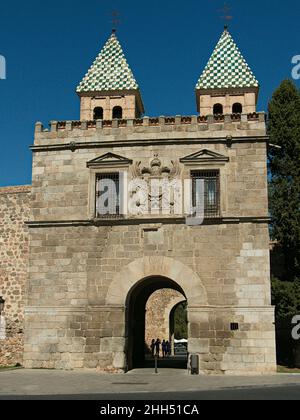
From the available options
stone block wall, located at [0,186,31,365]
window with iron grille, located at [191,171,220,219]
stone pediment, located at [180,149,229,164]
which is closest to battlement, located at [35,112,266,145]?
stone pediment, located at [180,149,229,164]

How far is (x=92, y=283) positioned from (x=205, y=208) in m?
4.85

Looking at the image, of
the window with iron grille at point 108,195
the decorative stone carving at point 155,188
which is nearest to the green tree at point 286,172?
the decorative stone carving at point 155,188

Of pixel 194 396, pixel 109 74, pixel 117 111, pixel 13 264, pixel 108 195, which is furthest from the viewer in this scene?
pixel 13 264

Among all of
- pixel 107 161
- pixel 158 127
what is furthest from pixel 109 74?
pixel 107 161

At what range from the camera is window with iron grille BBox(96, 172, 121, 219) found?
20969 mm

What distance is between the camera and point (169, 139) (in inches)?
827

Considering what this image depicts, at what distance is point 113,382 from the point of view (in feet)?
53.4

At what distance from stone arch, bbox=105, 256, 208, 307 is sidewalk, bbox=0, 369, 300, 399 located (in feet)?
8.66

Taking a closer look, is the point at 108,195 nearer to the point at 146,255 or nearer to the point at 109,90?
the point at 146,255

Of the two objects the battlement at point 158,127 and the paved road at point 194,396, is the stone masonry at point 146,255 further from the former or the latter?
the paved road at point 194,396

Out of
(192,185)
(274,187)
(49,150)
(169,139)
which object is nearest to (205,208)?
(192,185)

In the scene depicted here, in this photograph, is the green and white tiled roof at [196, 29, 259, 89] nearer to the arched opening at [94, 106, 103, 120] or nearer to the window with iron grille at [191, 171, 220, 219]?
the arched opening at [94, 106, 103, 120]

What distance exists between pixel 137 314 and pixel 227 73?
37.0 feet

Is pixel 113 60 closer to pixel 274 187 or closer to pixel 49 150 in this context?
pixel 49 150
